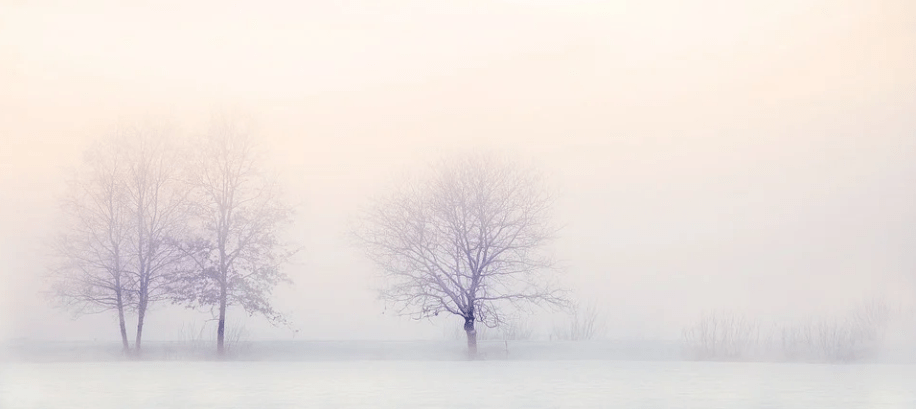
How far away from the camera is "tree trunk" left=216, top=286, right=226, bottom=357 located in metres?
41.3

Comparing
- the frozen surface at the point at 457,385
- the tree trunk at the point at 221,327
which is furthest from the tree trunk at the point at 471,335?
the tree trunk at the point at 221,327

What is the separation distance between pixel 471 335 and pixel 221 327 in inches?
393

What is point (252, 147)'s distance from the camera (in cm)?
4375

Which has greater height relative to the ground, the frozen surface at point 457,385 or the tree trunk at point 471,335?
the tree trunk at point 471,335

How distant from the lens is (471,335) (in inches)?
1626

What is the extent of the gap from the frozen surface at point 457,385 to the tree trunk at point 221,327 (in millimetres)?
2260

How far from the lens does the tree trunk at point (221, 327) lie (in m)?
41.3

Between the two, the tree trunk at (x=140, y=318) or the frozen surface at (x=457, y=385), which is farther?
the tree trunk at (x=140, y=318)

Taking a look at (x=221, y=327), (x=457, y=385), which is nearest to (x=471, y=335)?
(x=221, y=327)

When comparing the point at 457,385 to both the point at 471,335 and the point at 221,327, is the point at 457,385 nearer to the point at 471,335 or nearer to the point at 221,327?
the point at 471,335

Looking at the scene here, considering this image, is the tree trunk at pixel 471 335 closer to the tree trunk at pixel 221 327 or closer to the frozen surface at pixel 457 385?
the frozen surface at pixel 457 385

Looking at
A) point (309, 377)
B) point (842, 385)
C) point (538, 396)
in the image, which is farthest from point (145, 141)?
point (842, 385)

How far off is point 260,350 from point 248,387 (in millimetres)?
16775

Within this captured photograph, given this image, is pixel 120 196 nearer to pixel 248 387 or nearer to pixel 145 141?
pixel 145 141
